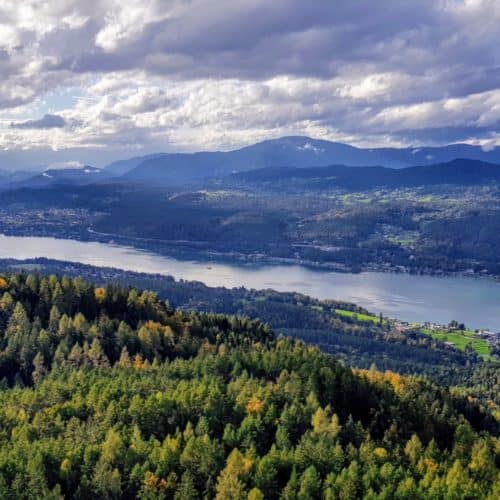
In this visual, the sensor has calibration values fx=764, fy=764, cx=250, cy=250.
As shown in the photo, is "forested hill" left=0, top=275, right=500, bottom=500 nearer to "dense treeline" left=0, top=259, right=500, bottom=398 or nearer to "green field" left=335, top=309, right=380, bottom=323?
"dense treeline" left=0, top=259, right=500, bottom=398

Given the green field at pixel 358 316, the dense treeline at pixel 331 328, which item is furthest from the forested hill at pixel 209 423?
the green field at pixel 358 316

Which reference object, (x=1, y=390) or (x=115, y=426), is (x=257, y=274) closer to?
(x=1, y=390)

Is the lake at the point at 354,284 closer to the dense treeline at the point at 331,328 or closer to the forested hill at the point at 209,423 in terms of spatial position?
the dense treeline at the point at 331,328

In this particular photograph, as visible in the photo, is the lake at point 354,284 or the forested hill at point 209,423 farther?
the lake at point 354,284

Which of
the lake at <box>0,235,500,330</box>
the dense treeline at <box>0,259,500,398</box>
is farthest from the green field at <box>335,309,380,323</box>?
the lake at <box>0,235,500,330</box>

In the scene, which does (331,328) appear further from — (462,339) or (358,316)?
(462,339)

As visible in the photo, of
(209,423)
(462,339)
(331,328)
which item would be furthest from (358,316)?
(209,423)
